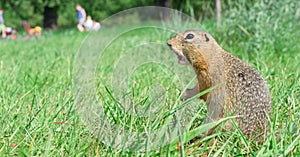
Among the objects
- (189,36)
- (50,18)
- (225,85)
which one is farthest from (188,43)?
(50,18)

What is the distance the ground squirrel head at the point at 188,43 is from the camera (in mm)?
1660

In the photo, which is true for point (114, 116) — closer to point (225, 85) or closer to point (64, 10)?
point (225, 85)

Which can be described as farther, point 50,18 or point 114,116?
point 50,18

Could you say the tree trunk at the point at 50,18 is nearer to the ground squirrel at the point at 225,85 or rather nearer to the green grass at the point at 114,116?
the green grass at the point at 114,116

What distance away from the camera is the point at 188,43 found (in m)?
1.66

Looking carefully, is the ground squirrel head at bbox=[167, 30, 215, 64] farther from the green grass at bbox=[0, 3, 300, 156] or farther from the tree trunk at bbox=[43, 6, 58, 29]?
the tree trunk at bbox=[43, 6, 58, 29]

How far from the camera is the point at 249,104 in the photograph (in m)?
1.66

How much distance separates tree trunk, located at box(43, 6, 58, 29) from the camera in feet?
55.0

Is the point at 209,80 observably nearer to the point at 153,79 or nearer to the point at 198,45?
the point at 198,45

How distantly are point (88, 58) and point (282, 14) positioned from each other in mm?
2890

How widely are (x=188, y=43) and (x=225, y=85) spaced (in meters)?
0.20

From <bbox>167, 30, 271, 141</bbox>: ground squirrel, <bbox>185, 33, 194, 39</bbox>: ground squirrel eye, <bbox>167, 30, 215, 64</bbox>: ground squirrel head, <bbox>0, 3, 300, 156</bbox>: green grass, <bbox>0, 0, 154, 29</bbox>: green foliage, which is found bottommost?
<bbox>0, 0, 154, 29</bbox>: green foliage

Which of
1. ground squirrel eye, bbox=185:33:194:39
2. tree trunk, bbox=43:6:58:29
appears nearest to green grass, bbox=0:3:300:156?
ground squirrel eye, bbox=185:33:194:39

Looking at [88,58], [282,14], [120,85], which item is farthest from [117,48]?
[88,58]
